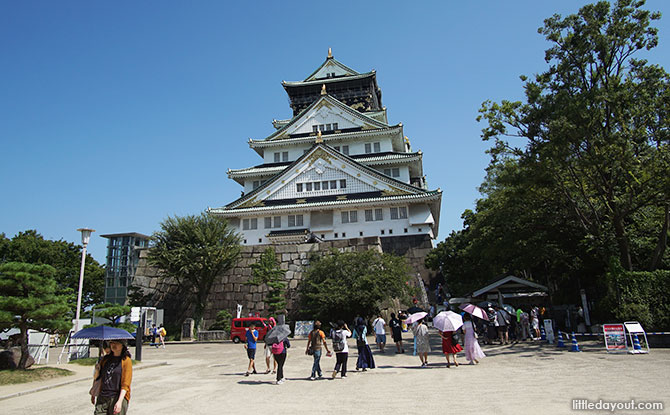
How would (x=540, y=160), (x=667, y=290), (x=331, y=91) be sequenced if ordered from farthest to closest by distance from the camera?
(x=331, y=91) → (x=540, y=160) → (x=667, y=290)

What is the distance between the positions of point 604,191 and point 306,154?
27.0 meters

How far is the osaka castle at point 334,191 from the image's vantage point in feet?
121

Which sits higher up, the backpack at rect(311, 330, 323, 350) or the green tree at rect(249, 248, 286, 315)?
the green tree at rect(249, 248, 286, 315)

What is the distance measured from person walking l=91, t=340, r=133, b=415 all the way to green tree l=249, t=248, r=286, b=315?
19.1m

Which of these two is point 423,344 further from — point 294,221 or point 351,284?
point 294,221

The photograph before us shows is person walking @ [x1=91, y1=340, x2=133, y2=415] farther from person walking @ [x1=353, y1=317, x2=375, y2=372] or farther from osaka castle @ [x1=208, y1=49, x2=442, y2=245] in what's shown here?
osaka castle @ [x1=208, y1=49, x2=442, y2=245]

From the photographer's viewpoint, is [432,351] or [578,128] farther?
[432,351]

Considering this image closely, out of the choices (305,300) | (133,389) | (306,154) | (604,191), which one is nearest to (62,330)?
(133,389)

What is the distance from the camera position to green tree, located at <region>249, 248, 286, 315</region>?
24.4 metres

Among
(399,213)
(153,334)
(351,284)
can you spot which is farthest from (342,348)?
(399,213)

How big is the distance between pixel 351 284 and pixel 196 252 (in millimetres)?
9314

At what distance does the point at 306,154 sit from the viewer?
3938cm

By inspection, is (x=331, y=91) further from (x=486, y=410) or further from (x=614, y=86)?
(x=486, y=410)

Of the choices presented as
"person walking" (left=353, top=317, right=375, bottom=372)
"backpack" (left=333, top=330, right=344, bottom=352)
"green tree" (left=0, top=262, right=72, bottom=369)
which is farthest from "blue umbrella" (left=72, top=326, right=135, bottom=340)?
"person walking" (left=353, top=317, right=375, bottom=372)
